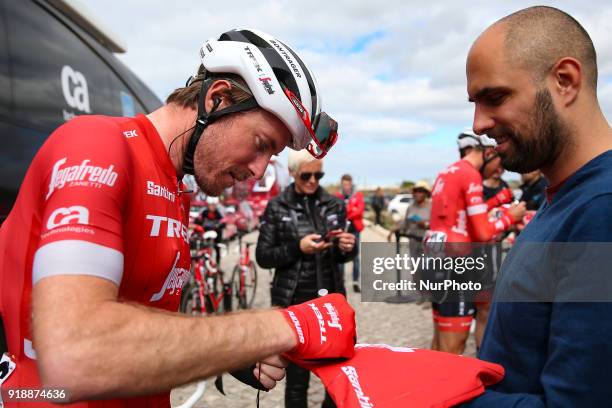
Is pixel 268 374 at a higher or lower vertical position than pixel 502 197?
lower

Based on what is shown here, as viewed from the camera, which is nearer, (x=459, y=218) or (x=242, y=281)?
(x=459, y=218)

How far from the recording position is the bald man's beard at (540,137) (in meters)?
1.44

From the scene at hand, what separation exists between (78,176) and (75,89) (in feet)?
9.53

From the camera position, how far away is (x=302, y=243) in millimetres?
3602

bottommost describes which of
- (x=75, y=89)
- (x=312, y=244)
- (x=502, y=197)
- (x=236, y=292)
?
(x=236, y=292)

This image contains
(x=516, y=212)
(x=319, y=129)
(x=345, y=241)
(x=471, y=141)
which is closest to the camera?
(x=319, y=129)

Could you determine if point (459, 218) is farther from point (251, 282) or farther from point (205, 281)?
point (251, 282)

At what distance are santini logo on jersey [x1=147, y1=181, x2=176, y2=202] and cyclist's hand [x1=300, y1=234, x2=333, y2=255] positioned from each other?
6.66 ft

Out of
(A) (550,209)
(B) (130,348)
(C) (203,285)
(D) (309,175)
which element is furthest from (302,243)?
(C) (203,285)

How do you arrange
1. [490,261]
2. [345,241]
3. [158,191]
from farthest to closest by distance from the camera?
[490,261] < [345,241] < [158,191]

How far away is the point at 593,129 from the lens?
1442 mm

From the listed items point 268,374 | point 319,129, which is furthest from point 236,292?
point 268,374

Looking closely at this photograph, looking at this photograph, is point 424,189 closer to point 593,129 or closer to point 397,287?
point 397,287

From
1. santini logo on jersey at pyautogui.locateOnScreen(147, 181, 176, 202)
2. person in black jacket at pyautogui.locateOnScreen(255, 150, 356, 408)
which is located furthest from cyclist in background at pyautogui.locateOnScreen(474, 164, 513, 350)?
santini logo on jersey at pyautogui.locateOnScreen(147, 181, 176, 202)
